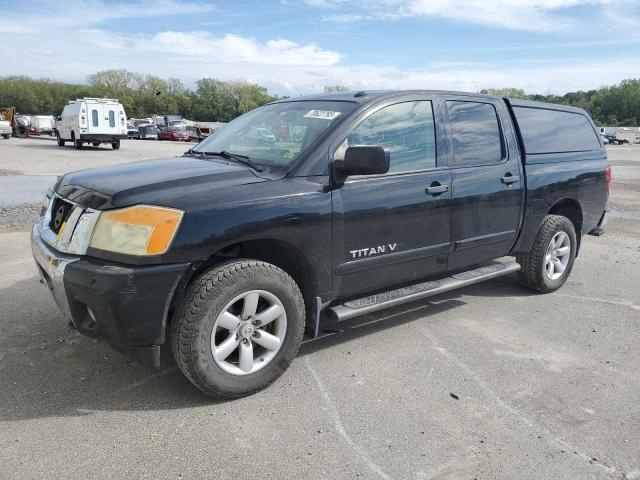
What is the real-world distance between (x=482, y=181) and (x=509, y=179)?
39cm

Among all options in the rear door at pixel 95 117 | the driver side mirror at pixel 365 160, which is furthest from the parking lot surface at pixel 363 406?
the rear door at pixel 95 117

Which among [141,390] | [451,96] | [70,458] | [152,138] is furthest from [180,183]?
[152,138]

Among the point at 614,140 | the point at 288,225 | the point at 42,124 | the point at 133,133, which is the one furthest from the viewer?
the point at 614,140

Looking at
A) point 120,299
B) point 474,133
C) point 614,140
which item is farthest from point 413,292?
point 614,140

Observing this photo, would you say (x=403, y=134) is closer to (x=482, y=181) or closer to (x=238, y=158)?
(x=482, y=181)

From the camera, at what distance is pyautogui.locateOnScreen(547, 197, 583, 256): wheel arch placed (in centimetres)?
541

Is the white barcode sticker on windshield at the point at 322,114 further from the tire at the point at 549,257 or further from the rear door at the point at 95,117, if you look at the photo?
the rear door at the point at 95,117

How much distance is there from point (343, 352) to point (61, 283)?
1.91m

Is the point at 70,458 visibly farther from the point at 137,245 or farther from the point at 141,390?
the point at 137,245

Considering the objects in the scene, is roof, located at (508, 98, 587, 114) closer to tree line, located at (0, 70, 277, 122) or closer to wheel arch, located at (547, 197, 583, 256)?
wheel arch, located at (547, 197, 583, 256)

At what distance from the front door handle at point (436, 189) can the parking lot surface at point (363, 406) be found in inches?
44.2

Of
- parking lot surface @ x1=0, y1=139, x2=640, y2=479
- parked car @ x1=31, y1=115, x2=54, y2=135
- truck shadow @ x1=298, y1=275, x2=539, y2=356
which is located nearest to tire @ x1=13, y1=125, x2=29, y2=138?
parked car @ x1=31, y1=115, x2=54, y2=135

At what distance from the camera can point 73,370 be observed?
347 cm

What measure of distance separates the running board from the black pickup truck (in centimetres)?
2
